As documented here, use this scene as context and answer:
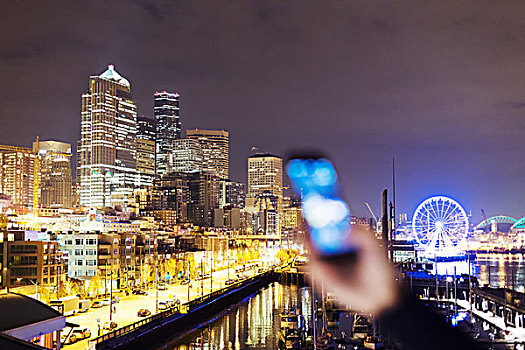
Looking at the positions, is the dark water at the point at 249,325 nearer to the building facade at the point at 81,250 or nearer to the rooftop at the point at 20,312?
the building facade at the point at 81,250

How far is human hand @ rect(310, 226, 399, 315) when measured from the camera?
42781 millimetres

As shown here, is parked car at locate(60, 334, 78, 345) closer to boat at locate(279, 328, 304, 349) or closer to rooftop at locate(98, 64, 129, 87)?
boat at locate(279, 328, 304, 349)

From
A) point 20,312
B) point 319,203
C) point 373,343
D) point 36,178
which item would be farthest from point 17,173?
point 20,312

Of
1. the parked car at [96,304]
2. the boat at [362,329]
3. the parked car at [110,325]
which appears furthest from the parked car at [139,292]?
the boat at [362,329]

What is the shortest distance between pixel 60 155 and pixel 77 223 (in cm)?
9130

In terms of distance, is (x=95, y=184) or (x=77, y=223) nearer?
(x=77, y=223)

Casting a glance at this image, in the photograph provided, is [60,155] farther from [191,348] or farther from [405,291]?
[191,348]

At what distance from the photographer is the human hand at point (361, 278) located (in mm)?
42781

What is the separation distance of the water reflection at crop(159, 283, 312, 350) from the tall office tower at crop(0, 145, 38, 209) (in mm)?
109924

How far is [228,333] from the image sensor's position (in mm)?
30812

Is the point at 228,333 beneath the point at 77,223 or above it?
beneath

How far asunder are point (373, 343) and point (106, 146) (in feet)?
444

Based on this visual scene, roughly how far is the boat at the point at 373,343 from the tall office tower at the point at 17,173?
129m

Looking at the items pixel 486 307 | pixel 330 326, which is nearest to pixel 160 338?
pixel 330 326
